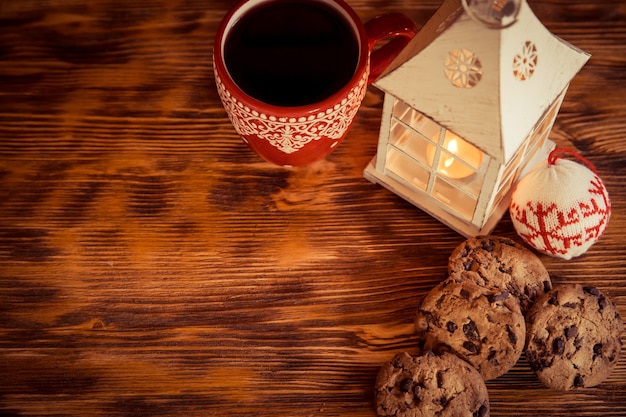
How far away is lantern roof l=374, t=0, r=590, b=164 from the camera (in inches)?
28.0

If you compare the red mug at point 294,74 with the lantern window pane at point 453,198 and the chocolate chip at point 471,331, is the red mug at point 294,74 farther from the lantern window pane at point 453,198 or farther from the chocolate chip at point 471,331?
the chocolate chip at point 471,331

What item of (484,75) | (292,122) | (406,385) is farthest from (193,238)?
(484,75)

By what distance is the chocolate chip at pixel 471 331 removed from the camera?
2.75 feet

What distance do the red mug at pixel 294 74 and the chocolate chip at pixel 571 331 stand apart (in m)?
0.35

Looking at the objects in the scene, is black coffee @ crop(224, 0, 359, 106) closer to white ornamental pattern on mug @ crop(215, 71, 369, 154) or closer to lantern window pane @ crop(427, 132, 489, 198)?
white ornamental pattern on mug @ crop(215, 71, 369, 154)

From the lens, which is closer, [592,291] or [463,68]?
[463,68]

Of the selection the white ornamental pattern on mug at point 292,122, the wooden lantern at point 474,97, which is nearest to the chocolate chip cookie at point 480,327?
the wooden lantern at point 474,97

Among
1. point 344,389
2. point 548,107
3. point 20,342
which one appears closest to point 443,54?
point 548,107

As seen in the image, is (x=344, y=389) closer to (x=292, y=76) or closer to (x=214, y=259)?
(x=214, y=259)

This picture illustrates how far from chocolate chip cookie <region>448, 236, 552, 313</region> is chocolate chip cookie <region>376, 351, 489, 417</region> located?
106 mm

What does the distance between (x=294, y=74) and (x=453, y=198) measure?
0.25 metres

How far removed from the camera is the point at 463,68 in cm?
73

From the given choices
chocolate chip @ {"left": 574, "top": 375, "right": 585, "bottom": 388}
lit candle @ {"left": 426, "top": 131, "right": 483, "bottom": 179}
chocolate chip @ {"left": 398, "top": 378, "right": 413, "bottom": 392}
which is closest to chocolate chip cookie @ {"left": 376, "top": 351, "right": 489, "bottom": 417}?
chocolate chip @ {"left": 398, "top": 378, "right": 413, "bottom": 392}

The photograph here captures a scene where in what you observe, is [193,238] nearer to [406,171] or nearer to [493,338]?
[406,171]
